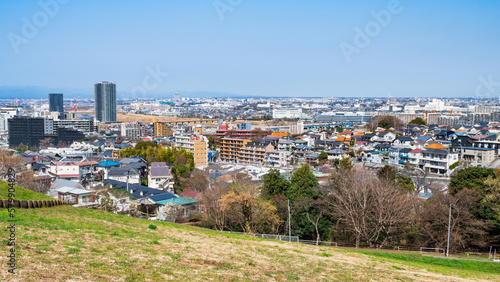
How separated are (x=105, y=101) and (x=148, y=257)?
77.5 metres

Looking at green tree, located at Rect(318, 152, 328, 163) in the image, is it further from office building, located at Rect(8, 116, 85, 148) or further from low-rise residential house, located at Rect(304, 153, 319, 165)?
office building, located at Rect(8, 116, 85, 148)

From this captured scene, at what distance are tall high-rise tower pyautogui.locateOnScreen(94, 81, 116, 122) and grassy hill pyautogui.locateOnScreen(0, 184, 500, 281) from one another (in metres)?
71.4

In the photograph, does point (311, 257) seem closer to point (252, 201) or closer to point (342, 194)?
point (252, 201)

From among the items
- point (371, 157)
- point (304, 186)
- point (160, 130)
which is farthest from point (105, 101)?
point (304, 186)

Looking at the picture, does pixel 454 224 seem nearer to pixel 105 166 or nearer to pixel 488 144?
pixel 105 166

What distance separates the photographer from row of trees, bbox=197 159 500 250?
433 inches

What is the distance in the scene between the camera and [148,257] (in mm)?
4797

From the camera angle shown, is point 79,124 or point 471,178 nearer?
point 471,178

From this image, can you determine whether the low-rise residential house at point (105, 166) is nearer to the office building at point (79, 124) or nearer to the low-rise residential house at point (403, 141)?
the low-rise residential house at point (403, 141)

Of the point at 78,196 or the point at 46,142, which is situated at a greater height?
the point at 78,196

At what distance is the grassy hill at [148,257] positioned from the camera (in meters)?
4.04

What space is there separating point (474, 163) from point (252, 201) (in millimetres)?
19016

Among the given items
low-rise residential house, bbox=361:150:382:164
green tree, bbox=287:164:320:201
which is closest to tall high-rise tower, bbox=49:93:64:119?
low-rise residential house, bbox=361:150:382:164

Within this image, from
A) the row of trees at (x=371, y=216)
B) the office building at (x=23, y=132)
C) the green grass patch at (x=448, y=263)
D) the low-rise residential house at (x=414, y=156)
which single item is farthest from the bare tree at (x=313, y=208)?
the office building at (x=23, y=132)
